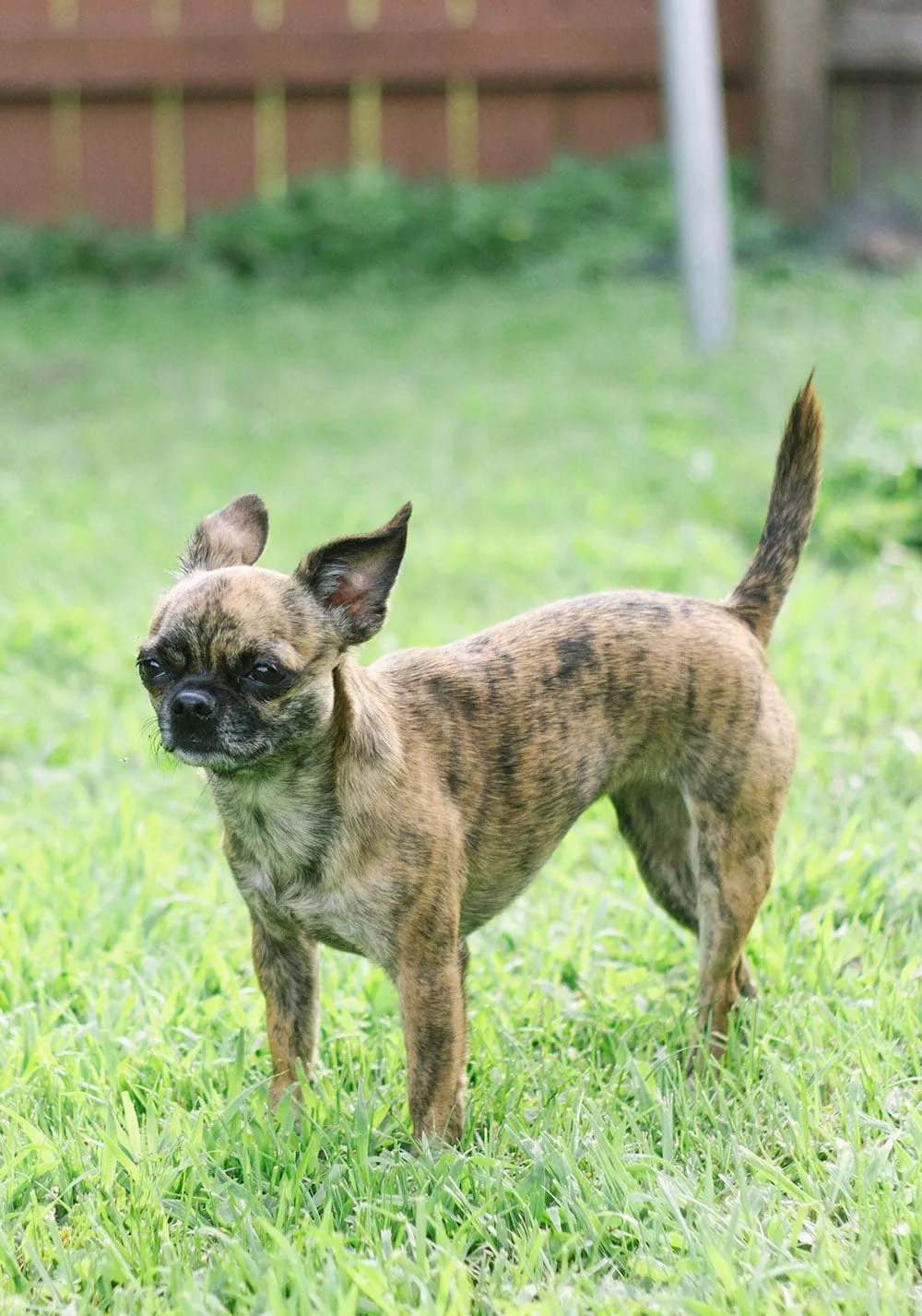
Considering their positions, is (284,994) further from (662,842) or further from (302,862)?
(662,842)

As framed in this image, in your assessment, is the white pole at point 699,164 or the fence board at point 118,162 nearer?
the white pole at point 699,164

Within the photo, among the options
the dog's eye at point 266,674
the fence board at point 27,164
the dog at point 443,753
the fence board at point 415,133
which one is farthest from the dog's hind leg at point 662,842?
the fence board at point 27,164

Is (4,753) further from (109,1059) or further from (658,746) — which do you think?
(658,746)

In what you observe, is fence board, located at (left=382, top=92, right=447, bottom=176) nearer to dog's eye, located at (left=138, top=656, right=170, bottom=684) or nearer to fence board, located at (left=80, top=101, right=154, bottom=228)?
fence board, located at (left=80, top=101, right=154, bottom=228)

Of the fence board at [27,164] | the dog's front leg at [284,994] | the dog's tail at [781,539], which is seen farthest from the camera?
Answer: the fence board at [27,164]

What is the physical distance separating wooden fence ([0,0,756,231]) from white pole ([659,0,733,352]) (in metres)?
2.77

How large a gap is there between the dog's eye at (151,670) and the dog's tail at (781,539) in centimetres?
125

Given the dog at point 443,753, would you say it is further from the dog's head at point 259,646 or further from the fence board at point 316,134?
the fence board at point 316,134

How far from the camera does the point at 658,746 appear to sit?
10.6 ft


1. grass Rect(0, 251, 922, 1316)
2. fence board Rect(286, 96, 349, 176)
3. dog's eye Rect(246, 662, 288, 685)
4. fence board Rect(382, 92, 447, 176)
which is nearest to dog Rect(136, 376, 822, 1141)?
dog's eye Rect(246, 662, 288, 685)

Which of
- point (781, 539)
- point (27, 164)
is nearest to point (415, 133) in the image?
point (27, 164)

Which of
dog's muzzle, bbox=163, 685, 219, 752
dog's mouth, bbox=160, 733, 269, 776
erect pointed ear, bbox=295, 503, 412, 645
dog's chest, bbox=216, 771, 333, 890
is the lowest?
dog's chest, bbox=216, 771, 333, 890

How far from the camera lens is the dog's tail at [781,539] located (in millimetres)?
3381

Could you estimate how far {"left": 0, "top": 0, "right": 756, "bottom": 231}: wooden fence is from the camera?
37.9ft
